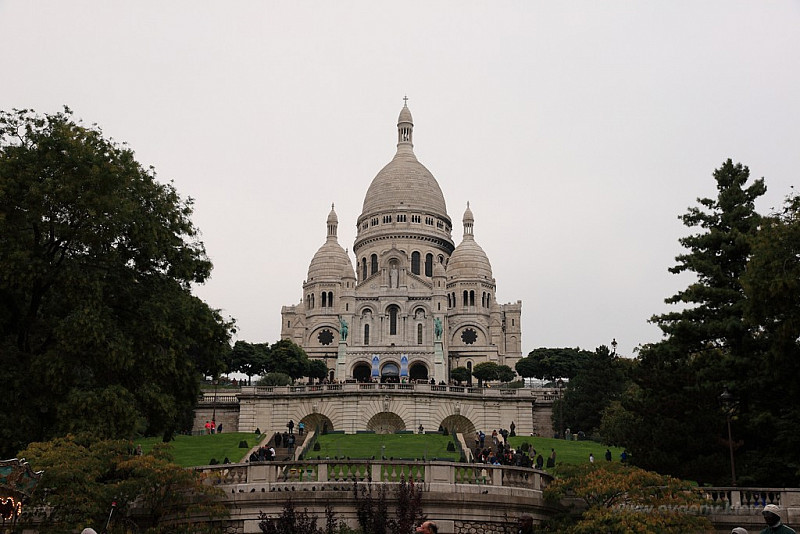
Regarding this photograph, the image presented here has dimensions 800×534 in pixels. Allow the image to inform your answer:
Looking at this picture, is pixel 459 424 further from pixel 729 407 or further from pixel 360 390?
pixel 729 407

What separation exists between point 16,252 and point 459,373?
251ft

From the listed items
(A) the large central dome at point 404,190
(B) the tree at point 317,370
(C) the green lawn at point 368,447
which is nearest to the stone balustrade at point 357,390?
(C) the green lawn at point 368,447

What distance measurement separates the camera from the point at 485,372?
9419cm

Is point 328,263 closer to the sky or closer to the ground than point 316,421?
closer to the sky

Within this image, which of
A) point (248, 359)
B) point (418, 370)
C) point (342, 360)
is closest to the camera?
point (248, 359)

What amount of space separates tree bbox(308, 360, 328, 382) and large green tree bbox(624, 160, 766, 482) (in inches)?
2440

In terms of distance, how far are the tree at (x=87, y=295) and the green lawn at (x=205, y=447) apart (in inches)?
462

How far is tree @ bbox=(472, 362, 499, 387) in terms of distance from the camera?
94000 millimetres

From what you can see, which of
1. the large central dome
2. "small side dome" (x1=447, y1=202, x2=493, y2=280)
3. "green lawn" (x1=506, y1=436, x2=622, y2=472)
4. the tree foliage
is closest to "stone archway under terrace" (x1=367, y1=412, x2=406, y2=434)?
"green lawn" (x1=506, y1=436, x2=622, y2=472)

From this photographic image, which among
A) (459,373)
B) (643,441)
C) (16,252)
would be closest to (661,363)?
(643,441)

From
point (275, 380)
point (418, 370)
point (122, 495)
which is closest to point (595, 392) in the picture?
point (275, 380)

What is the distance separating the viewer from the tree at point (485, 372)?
9400 cm

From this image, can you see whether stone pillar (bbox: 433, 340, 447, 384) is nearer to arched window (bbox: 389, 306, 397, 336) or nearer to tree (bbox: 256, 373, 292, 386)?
arched window (bbox: 389, 306, 397, 336)

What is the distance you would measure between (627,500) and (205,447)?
107 feet
